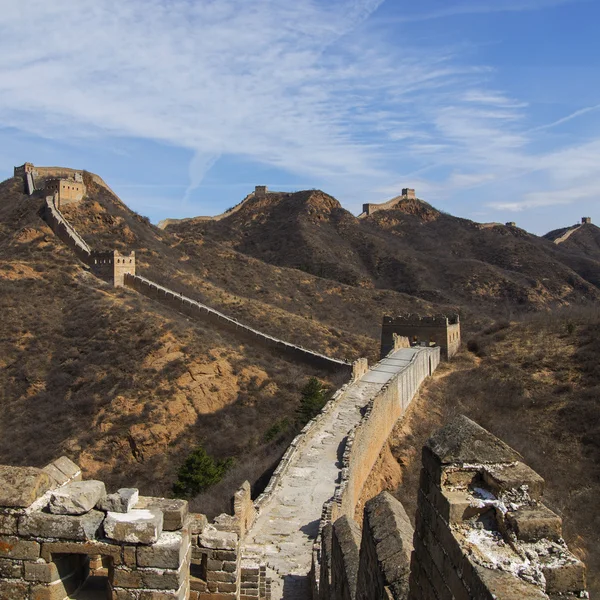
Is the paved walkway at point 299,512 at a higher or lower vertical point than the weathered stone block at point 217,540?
lower

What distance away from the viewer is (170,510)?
3.47 metres

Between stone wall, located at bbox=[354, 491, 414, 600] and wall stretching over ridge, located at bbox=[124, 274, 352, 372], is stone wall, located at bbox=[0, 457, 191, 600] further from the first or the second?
wall stretching over ridge, located at bbox=[124, 274, 352, 372]

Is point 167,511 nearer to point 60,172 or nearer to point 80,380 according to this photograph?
Answer: point 80,380

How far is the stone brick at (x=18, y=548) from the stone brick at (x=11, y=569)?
3 cm

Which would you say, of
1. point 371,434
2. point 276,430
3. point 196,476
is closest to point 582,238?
point 276,430

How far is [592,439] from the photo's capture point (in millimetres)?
21141

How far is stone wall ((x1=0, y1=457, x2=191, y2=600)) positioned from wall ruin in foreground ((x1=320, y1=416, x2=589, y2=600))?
1.47 metres

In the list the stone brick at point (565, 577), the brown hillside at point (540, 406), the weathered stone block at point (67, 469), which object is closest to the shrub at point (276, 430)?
the brown hillside at point (540, 406)

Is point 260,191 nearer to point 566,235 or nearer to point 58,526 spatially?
point 566,235

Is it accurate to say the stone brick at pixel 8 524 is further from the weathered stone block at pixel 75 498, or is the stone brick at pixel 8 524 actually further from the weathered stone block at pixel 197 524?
the weathered stone block at pixel 197 524

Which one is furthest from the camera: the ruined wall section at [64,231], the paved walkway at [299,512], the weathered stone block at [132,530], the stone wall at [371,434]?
the ruined wall section at [64,231]

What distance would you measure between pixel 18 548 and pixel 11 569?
13 centimetres

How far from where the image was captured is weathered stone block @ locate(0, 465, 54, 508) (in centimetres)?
336

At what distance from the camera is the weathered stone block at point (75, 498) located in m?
3.38
